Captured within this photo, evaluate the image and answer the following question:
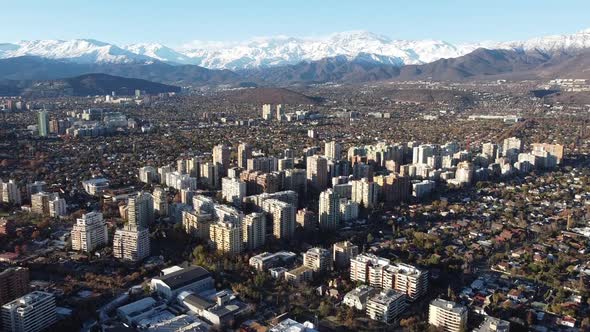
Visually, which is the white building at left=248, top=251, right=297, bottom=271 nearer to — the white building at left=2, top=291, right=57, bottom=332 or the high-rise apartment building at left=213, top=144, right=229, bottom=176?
the white building at left=2, top=291, right=57, bottom=332

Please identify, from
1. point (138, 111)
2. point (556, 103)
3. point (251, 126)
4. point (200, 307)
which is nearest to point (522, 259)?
point (200, 307)

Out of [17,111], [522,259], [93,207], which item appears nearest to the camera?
[522,259]

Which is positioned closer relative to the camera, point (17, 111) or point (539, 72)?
point (17, 111)

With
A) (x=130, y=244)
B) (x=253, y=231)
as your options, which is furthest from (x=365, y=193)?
(x=130, y=244)

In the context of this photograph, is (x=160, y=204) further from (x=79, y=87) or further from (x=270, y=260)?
(x=79, y=87)

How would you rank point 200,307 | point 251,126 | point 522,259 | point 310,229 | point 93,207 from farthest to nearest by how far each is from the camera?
1. point 251,126
2. point 93,207
3. point 310,229
4. point 522,259
5. point 200,307

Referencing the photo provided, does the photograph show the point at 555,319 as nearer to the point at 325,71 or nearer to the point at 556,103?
the point at 556,103

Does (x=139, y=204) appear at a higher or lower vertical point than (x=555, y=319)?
higher

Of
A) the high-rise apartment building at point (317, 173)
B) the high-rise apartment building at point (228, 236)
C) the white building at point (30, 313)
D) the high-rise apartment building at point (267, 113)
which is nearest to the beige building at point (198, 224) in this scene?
the high-rise apartment building at point (228, 236)

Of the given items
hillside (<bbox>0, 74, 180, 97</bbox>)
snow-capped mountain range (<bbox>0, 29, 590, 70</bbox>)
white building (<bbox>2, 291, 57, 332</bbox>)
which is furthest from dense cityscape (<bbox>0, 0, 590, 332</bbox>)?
snow-capped mountain range (<bbox>0, 29, 590, 70</bbox>)
